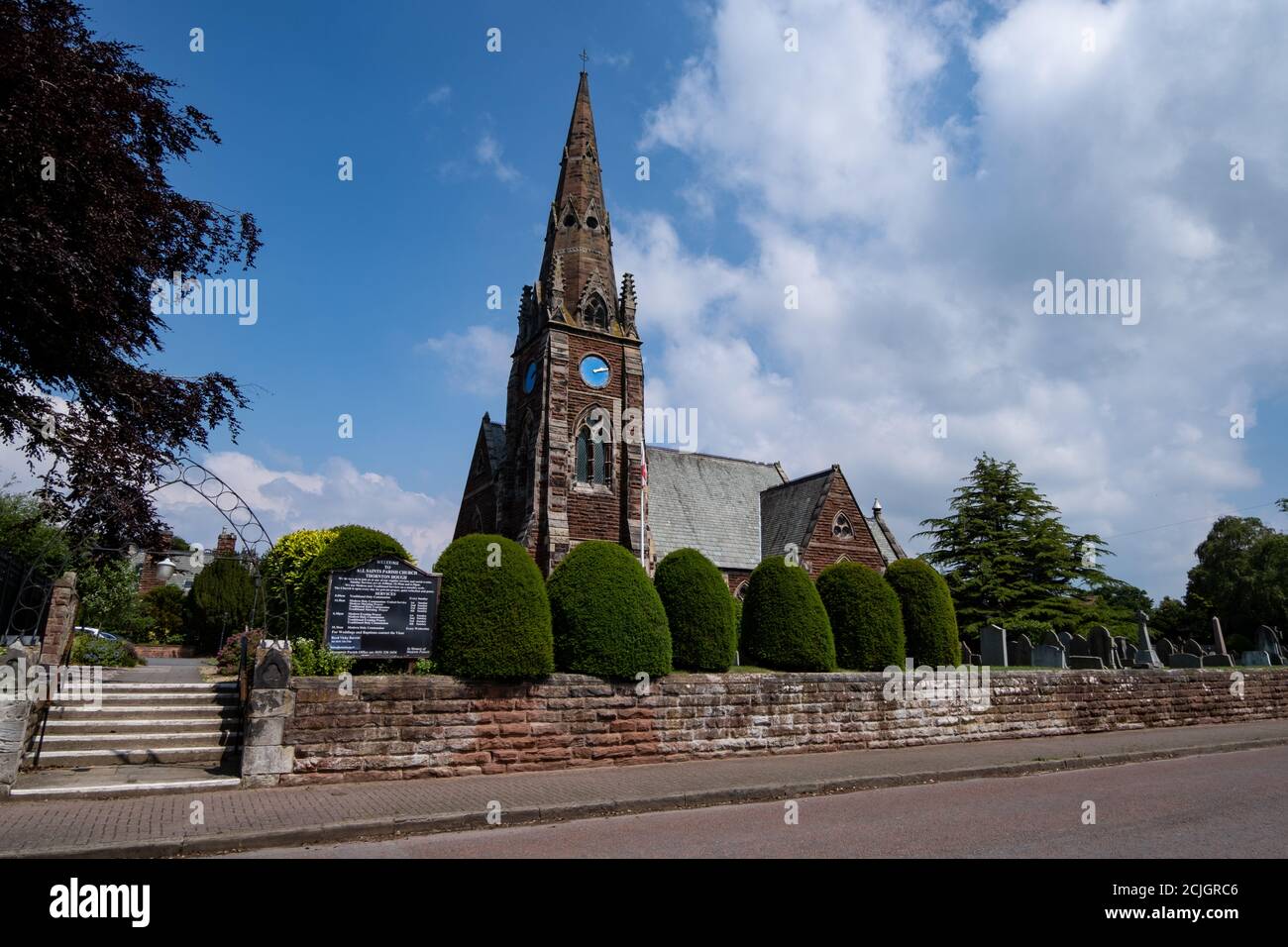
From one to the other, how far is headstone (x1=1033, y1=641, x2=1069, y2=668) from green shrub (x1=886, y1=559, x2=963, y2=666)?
5714 millimetres

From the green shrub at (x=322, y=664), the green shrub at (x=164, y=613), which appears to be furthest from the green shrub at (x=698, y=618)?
the green shrub at (x=164, y=613)

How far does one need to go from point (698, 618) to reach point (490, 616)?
4072 millimetres

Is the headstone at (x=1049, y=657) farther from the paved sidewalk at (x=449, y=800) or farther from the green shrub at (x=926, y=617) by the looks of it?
the paved sidewalk at (x=449, y=800)

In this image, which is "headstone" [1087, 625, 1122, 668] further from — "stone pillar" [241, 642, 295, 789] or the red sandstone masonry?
"stone pillar" [241, 642, 295, 789]

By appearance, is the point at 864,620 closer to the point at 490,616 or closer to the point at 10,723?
the point at 490,616

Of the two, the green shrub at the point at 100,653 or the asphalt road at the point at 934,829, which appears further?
the green shrub at the point at 100,653

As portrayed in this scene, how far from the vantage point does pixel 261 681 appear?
376 inches

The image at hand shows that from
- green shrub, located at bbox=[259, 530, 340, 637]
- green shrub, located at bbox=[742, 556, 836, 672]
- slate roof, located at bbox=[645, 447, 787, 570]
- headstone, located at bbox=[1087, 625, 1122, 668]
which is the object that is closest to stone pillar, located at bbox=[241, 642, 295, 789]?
green shrub, located at bbox=[742, 556, 836, 672]

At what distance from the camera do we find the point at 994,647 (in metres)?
22.1

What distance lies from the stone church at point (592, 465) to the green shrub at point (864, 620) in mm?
14278

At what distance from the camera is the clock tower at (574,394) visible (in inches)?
1190

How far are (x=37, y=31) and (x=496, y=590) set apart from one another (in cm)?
1221

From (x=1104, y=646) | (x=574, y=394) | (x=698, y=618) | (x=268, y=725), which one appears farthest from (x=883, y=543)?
(x=268, y=725)
